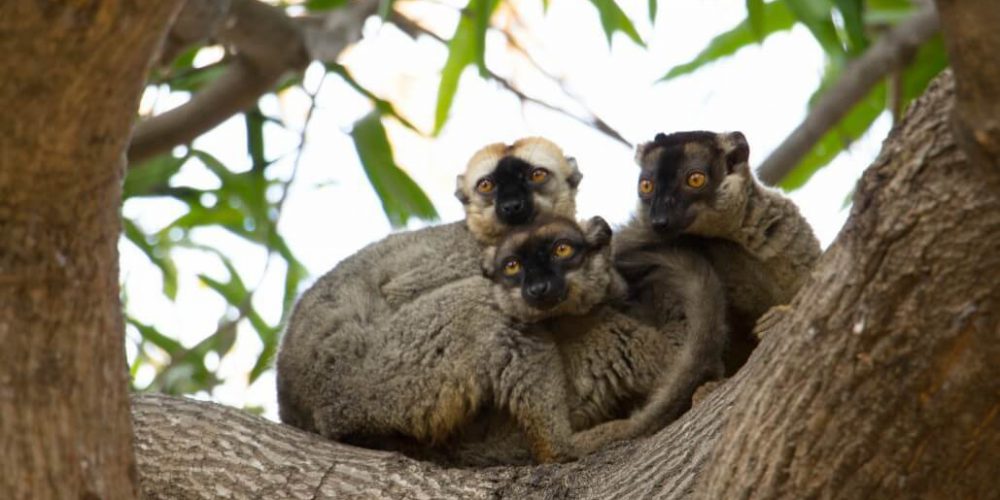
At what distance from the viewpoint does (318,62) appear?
10.1 m

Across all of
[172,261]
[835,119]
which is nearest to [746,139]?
[835,119]

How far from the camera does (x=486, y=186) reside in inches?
321

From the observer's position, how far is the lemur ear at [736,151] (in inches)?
283

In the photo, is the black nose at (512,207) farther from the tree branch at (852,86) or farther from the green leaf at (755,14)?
the tree branch at (852,86)

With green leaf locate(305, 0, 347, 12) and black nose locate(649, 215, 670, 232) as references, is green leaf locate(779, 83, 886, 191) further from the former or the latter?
black nose locate(649, 215, 670, 232)

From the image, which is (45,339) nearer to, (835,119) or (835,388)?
(835,388)

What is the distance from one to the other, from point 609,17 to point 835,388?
578 centimetres

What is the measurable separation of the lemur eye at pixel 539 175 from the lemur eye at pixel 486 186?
0.25 m

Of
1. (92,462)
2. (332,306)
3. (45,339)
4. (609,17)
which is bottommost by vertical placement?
(92,462)

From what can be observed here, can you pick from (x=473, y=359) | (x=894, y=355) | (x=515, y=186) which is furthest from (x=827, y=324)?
(x=515, y=186)

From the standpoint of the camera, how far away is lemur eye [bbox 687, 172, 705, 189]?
6984 mm

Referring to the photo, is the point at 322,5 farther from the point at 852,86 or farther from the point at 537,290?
the point at 537,290

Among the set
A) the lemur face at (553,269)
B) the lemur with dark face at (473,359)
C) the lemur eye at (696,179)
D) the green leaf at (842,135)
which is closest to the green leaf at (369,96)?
the green leaf at (842,135)

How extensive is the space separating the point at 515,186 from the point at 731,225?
1.54 metres
